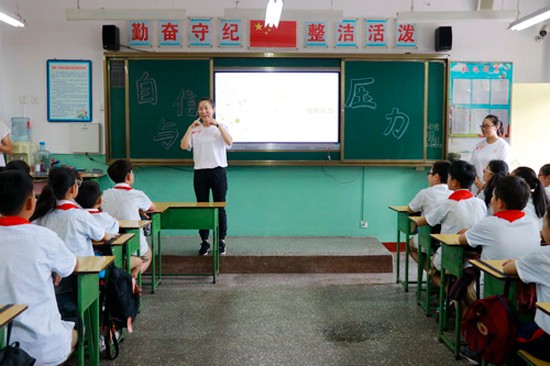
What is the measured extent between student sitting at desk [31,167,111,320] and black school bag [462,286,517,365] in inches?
73.7

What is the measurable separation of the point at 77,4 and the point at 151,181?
210 centimetres

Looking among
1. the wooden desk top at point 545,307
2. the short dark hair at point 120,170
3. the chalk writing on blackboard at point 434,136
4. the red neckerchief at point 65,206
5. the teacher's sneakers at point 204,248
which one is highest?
the chalk writing on blackboard at point 434,136

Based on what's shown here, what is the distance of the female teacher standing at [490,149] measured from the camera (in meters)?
4.87

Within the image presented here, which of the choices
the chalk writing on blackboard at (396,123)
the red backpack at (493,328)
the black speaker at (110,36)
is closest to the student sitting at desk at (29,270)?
the red backpack at (493,328)

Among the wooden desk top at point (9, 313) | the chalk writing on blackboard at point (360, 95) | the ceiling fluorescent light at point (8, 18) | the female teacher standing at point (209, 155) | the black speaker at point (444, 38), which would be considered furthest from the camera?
the chalk writing on blackboard at point (360, 95)

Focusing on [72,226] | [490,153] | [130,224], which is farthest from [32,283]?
[490,153]

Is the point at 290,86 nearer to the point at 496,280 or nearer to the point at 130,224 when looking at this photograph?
the point at 130,224

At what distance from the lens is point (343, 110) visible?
5.71 metres

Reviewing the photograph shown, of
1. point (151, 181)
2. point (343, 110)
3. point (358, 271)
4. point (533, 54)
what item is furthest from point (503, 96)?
point (151, 181)

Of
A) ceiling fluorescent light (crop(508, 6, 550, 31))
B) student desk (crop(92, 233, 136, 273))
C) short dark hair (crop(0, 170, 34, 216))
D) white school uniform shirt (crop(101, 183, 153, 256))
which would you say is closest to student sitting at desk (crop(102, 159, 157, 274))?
white school uniform shirt (crop(101, 183, 153, 256))

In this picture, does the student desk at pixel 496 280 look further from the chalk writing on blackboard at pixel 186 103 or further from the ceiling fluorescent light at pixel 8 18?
the ceiling fluorescent light at pixel 8 18

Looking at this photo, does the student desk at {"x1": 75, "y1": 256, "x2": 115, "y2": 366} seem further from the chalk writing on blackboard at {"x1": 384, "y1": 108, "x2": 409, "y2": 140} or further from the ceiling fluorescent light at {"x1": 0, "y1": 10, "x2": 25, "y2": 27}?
the chalk writing on blackboard at {"x1": 384, "y1": 108, "x2": 409, "y2": 140}

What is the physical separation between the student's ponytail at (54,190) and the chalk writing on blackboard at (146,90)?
3151 mm

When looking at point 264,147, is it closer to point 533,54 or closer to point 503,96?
point 503,96
